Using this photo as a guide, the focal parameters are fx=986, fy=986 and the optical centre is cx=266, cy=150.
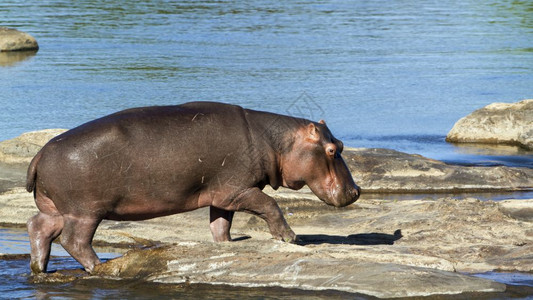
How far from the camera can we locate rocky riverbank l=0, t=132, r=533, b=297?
7.05 m

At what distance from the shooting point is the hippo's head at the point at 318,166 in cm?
841

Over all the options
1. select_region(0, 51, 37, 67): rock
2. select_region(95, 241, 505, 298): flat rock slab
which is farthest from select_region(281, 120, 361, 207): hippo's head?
select_region(0, 51, 37, 67): rock

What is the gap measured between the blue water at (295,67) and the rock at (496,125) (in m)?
0.39

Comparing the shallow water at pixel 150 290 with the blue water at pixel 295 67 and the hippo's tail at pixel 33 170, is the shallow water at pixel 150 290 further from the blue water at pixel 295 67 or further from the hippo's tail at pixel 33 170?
the hippo's tail at pixel 33 170

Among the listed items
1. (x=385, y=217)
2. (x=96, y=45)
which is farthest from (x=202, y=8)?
(x=385, y=217)

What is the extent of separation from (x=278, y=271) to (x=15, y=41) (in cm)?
2339

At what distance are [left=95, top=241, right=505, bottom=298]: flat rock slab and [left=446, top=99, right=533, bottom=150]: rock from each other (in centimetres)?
897

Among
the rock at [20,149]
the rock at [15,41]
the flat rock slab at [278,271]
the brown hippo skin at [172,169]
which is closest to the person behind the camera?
the flat rock slab at [278,271]

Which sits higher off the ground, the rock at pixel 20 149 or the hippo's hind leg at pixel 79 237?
the hippo's hind leg at pixel 79 237

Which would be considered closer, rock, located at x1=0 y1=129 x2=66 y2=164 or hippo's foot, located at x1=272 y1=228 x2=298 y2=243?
hippo's foot, located at x1=272 y1=228 x2=298 y2=243

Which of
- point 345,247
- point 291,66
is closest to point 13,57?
point 291,66

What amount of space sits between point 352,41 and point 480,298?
23.3m

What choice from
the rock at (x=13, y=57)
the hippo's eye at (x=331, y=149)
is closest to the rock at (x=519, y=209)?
the hippo's eye at (x=331, y=149)

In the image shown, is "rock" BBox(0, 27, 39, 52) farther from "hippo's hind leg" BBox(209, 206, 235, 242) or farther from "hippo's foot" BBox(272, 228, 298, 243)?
A: "hippo's foot" BBox(272, 228, 298, 243)
